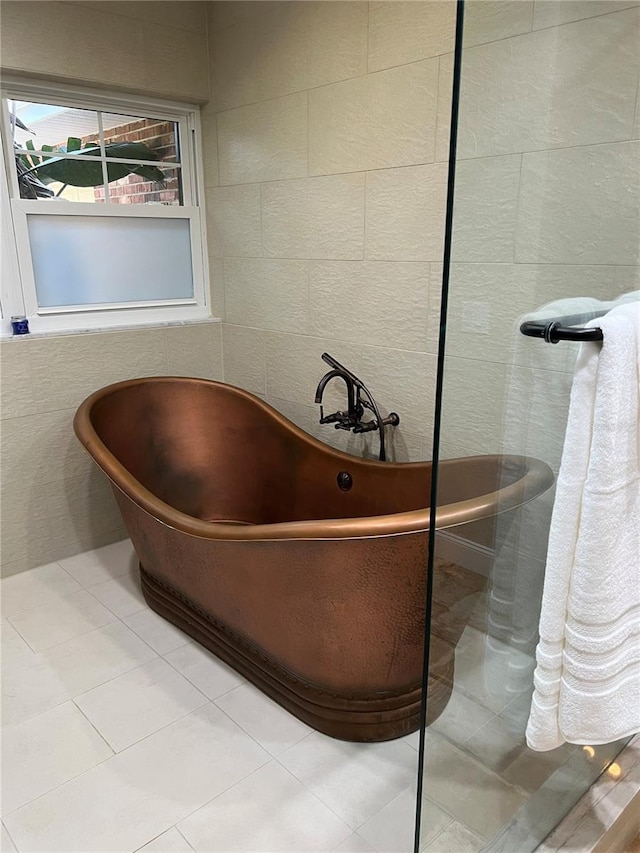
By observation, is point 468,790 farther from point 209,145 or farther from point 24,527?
point 209,145

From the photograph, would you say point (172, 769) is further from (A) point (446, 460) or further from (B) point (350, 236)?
(B) point (350, 236)

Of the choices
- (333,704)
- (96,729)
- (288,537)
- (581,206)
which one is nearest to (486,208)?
(581,206)

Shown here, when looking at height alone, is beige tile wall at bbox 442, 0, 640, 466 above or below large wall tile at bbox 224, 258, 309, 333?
above

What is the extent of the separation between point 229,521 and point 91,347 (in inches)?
36.7

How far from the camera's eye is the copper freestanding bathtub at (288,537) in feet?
4.62

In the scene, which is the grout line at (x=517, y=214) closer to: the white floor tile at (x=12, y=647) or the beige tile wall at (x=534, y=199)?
the beige tile wall at (x=534, y=199)

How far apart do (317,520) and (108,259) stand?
1640mm

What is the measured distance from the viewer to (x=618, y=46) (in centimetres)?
112

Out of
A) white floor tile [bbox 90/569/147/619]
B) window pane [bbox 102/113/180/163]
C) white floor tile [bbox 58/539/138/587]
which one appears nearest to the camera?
white floor tile [bbox 90/569/147/619]

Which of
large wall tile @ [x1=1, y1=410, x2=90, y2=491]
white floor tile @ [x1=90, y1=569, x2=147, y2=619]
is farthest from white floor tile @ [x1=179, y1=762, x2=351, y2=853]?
large wall tile @ [x1=1, y1=410, x2=90, y2=491]

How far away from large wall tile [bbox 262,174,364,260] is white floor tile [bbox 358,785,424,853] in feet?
5.67

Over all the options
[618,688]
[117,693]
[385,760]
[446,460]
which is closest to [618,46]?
[446,460]

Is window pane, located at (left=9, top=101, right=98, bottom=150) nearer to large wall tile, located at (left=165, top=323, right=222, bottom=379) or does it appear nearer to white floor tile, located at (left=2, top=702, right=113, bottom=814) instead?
large wall tile, located at (left=165, top=323, right=222, bottom=379)

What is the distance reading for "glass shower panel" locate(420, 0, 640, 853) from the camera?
2.91 feet
